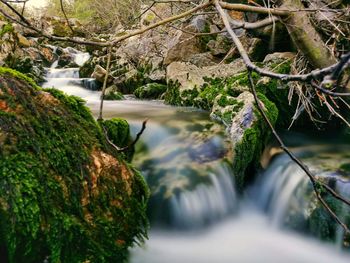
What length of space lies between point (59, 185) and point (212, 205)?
2.21m

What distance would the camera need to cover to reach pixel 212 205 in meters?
4.11

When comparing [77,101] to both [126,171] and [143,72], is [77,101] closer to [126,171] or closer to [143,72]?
[126,171]

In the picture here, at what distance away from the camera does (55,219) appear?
216cm

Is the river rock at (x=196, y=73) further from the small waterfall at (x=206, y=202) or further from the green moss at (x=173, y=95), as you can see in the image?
the small waterfall at (x=206, y=202)

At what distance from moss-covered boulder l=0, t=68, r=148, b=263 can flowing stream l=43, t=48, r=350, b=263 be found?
536 mm

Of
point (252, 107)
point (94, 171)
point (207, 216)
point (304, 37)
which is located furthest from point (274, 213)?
point (94, 171)

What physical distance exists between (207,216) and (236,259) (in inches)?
22.6

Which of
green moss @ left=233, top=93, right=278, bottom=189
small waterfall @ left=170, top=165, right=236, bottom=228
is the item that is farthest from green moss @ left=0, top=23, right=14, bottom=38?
small waterfall @ left=170, top=165, right=236, bottom=228

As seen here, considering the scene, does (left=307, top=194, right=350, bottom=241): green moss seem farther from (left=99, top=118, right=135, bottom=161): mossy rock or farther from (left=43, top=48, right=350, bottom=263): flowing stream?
(left=99, top=118, right=135, bottom=161): mossy rock

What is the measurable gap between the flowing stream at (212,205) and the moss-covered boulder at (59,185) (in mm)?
536

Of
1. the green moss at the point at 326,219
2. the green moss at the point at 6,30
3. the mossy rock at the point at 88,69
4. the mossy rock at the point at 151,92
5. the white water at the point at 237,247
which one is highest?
the green moss at the point at 6,30

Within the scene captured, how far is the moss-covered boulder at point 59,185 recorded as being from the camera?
80.7 inches

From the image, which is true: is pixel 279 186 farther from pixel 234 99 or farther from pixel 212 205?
pixel 234 99

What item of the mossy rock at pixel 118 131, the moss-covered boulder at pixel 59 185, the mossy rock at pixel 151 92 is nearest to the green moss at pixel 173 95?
the mossy rock at pixel 151 92
